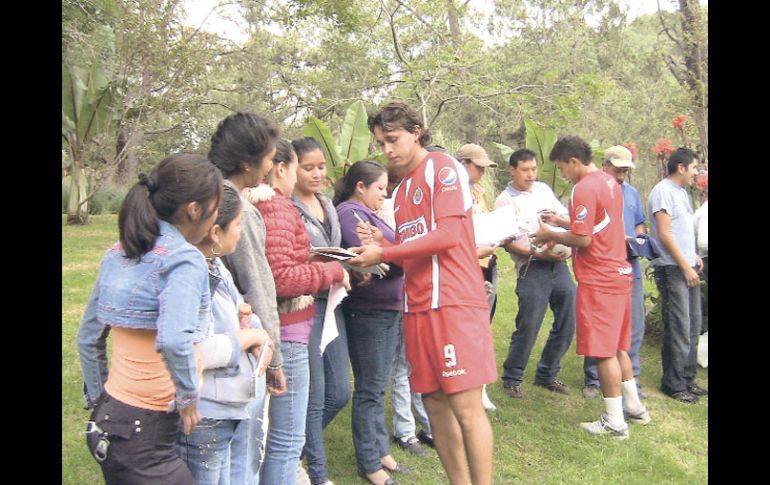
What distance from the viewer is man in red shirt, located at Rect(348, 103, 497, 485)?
12.0 feet

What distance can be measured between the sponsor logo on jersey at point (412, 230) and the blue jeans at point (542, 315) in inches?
104

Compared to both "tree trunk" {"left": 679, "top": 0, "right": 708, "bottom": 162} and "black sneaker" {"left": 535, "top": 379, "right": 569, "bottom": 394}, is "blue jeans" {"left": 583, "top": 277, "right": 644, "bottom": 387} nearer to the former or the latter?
"black sneaker" {"left": 535, "top": 379, "right": 569, "bottom": 394}

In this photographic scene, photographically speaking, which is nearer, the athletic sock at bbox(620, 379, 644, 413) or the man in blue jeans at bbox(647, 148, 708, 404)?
the athletic sock at bbox(620, 379, 644, 413)

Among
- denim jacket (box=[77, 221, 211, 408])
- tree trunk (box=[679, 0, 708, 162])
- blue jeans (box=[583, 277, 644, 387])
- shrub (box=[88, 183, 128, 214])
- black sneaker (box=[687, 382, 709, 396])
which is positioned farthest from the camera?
shrub (box=[88, 183, 128, 214])

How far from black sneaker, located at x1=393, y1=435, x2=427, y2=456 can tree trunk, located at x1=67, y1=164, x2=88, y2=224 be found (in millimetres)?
11404

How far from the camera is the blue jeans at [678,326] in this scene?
252 inches

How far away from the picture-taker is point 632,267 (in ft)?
20.4

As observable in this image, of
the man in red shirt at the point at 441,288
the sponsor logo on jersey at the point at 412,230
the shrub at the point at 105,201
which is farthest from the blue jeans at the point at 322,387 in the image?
the shrub at the point at 105,201

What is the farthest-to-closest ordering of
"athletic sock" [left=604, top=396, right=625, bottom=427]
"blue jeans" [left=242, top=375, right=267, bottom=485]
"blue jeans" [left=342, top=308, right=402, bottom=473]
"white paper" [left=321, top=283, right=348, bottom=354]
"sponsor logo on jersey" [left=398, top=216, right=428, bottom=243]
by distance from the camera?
1. "athletic sock" [left=604, top=396, right=625, bottom=427]
2. "blue jeans" [left=342, top=308, right=402, bottom=473]
3. "white paper" [left=321, top=283, right=348, bottom=354]
4. "sponsor logo on jersey" [left=398, top=216, right=428, bottom=243]
5. "blue jeans" [left=242, top=375, right=267, bottom=485]

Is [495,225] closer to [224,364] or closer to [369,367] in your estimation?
[369,367]

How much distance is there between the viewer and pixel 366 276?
420 centimetres

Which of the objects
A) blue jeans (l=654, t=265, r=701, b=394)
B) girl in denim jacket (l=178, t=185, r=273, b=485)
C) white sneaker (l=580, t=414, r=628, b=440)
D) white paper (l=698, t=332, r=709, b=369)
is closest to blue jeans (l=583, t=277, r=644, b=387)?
blue jeans (l=654, t=265, r=701, b=394)

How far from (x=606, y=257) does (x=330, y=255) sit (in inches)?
102
